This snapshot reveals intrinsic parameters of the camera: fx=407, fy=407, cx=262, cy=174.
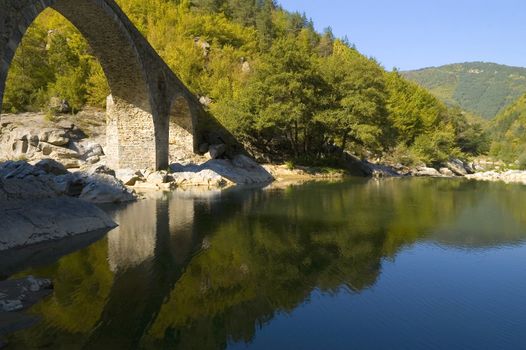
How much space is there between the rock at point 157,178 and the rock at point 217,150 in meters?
8.33

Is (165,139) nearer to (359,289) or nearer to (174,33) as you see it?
(359,289)

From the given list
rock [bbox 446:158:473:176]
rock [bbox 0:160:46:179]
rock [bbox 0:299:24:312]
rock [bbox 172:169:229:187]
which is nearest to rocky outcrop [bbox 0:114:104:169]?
rock [bbox 172:169:229:187]

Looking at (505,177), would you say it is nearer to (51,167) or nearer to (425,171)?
(425,171)

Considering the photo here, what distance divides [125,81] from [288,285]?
1819 centimetres

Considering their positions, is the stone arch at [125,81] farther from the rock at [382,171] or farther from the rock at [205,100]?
the rock at [382,171]

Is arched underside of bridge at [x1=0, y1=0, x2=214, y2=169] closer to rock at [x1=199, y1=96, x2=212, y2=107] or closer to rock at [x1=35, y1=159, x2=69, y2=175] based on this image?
rock at [x1=35, y1=159, x2=69, y2=175]

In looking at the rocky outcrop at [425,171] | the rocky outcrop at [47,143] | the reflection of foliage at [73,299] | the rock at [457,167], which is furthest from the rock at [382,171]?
the reflection of foliage at [73,299]

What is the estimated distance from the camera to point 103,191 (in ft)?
54.9

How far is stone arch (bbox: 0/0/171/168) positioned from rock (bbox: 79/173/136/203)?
6.54 m

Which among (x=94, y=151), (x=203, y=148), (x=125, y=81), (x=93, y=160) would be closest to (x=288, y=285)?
(x=125, y=81)

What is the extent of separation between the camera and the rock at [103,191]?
53.6ft

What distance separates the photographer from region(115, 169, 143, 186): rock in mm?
22419

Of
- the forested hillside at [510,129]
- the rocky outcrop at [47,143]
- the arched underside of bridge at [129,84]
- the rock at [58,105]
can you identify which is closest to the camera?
the arched underside of bridge at [129,84]

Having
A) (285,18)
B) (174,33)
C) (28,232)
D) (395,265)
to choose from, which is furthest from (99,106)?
(285,18)
